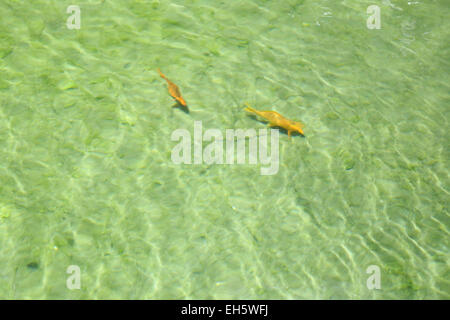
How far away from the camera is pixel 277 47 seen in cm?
583

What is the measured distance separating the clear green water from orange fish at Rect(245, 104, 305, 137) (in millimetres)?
100

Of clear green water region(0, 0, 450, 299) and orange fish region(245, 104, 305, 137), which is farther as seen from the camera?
orange fish region(245, 104, 305, 137)

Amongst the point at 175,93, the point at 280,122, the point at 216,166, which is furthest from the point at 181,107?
the point at 280,122

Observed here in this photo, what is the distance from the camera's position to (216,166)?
177 inches

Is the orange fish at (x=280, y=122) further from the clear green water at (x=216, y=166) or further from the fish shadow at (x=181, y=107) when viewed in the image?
the fish shadow at (x=181, y=107)

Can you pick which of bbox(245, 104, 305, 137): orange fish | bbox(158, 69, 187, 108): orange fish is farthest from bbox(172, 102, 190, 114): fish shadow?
bbox(245, 104, 305, 137): orange fish

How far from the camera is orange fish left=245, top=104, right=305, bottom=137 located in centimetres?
480

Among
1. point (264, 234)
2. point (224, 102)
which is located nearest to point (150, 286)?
point (264, 234)

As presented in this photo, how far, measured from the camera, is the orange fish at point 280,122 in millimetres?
4801

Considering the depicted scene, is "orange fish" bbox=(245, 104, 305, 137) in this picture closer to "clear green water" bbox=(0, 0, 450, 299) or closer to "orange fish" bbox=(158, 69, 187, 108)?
"clear green water" bbox=(0, 0, 450, 299)

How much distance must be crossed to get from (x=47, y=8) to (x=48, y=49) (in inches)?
33.1

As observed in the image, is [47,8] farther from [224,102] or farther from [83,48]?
[224,102]

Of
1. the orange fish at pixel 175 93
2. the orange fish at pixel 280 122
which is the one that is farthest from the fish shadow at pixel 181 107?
the orange fish at pixel 280 122

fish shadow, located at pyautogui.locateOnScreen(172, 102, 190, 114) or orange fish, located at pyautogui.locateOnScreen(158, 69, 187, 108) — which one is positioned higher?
orange fish, located at pyautogui.locateOnScreen(158, 69, 187, 108)
